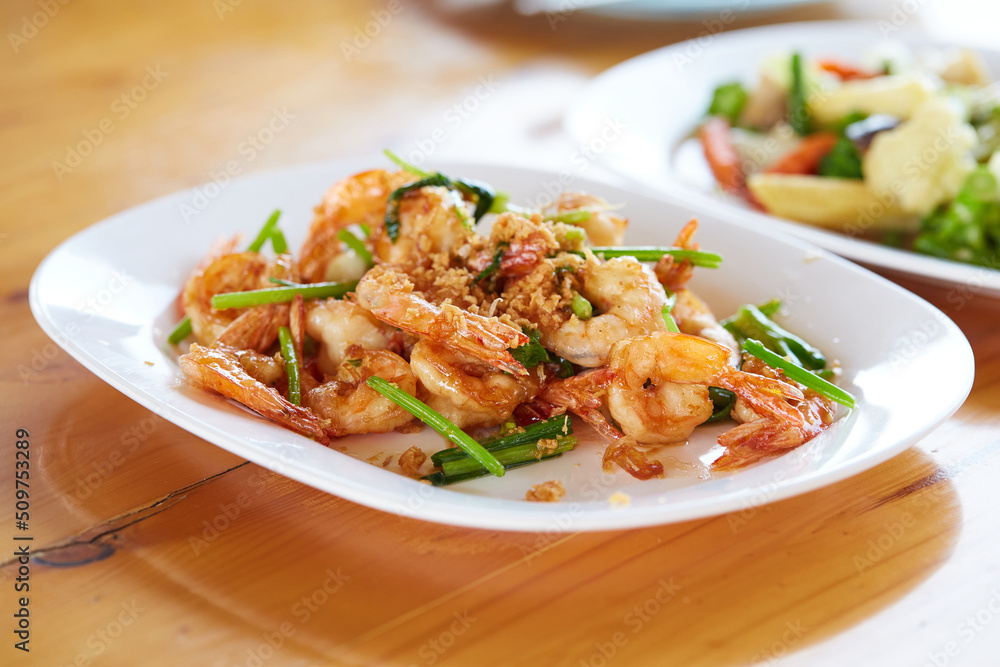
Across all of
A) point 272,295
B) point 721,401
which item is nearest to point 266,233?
point 272,295

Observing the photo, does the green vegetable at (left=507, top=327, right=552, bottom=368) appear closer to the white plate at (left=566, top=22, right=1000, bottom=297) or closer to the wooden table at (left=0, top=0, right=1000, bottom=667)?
the wooden table at (left=0, top=0, right=1000, bottom=667)

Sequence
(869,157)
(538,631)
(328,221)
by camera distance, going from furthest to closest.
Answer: (869,157), (328,221), (538,631)

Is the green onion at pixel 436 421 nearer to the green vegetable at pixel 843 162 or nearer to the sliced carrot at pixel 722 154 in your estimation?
the sliced carrot at pixel 722 154

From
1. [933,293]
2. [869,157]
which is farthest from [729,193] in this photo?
[933,293]

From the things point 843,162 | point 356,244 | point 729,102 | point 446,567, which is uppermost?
point 729,102

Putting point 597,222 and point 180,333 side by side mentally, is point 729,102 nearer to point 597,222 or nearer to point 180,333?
point 597,222

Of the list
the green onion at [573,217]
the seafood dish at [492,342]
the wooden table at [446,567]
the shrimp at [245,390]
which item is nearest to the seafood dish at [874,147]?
the wooden table at [446,567]

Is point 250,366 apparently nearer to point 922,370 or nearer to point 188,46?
point 922,370
